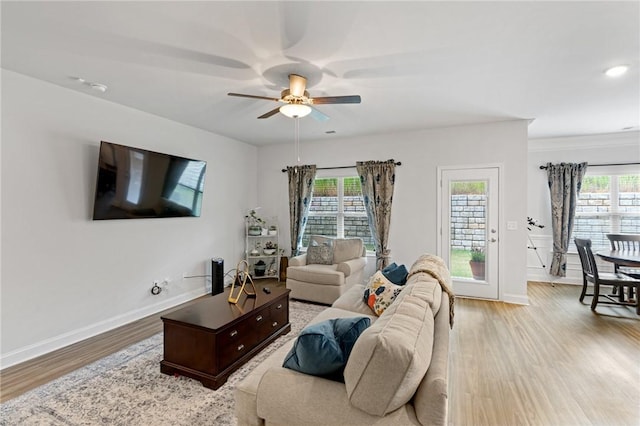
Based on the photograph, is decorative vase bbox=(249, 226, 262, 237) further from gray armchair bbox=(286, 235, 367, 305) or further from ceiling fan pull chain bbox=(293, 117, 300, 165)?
ceiling fan pull chain bbox=(293, 117, 300, 165)

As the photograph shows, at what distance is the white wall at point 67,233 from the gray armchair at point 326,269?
5.83 feet

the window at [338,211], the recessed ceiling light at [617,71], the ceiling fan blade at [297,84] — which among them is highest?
the recessed ceiling light at [617,71]

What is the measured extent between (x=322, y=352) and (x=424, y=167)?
416 centimetres

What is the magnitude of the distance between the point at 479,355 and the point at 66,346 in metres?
4.20

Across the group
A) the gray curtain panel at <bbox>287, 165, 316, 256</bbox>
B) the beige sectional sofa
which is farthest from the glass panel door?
the beige sectional sofa

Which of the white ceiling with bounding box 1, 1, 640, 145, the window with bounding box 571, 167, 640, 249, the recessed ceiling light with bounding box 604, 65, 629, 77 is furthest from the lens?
the window with bounding box 571, 167, 640, 249

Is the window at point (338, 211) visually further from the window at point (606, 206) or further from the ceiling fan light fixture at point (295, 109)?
the window at point (606, 206)

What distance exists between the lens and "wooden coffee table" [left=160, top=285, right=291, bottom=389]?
7.66ft

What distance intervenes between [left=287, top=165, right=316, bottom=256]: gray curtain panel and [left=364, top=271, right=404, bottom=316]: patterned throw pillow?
285 cm

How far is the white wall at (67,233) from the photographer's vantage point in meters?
2.77

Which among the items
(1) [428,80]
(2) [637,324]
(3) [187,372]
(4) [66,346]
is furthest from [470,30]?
(4) [66,346]

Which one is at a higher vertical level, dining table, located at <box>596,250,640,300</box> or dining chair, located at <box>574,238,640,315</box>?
dining table, located at <box>596,250,640,300</box>

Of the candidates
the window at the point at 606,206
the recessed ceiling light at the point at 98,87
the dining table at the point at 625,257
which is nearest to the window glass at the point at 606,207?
the window at the point at 606,206

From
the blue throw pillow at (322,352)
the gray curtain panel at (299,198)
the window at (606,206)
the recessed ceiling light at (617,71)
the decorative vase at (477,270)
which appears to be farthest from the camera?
the gray curtain panel at (299,198)
